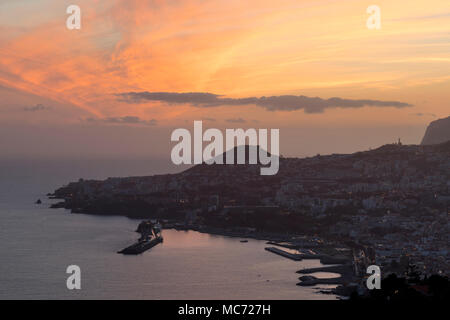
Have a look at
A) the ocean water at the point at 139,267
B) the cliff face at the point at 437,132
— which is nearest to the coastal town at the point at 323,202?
the ocean water at the point at 139,267

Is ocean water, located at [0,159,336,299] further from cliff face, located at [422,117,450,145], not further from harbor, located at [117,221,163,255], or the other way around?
cliff face, located at [422,117,450,145]

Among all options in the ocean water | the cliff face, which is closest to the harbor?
the ocean water

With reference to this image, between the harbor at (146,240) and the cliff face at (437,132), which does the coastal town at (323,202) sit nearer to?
the harbor at (146,240)

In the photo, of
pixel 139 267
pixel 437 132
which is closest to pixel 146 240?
pixel 139 267

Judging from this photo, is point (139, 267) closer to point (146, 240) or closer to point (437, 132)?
point (146, 240)
